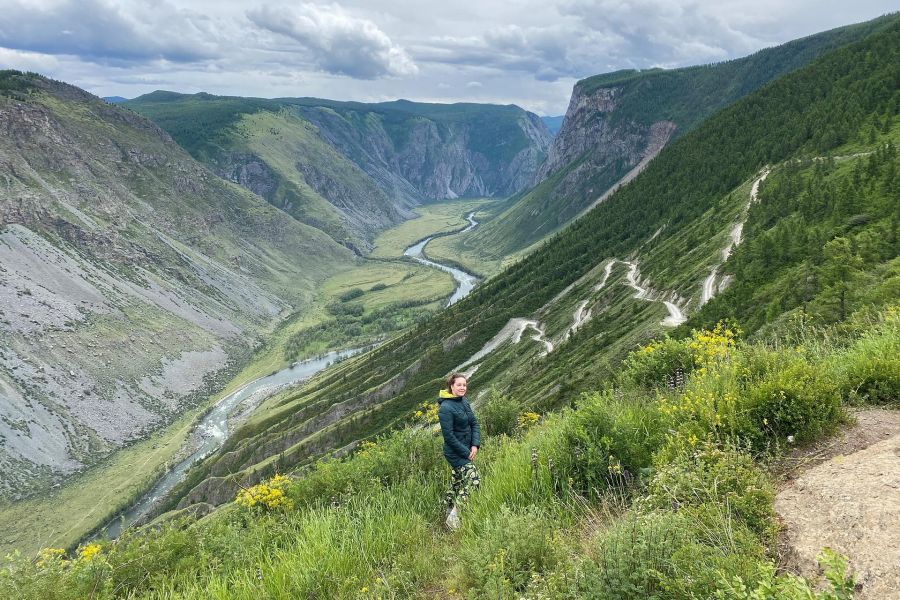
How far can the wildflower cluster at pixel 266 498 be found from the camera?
37.2 ft

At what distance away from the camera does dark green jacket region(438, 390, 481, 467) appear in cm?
1080

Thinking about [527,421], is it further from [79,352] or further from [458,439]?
[79,352]

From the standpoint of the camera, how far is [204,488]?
9594 centimetres

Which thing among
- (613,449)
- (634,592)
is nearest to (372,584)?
(634,592)

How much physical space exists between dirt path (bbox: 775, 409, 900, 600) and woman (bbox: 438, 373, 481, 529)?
509cm

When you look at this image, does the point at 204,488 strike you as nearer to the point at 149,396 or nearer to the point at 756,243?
the point at 149,396

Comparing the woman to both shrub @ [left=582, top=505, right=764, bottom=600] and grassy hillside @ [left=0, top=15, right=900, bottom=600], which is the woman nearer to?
grassy hillside @ [left=0, top=15, right=900, bottom=600]

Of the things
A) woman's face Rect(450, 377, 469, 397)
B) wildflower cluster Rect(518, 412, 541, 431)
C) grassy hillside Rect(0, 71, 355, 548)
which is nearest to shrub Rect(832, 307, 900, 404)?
woman's face Rect(450, 377, 469, 397)

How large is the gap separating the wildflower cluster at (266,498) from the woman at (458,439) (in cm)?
369

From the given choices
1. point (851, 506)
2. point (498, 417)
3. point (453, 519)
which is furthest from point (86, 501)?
point (851, 506)

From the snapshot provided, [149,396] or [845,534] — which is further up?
[845,534]

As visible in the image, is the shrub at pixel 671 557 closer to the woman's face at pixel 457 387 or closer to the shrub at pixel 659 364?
the woman's face at pixel 457 387

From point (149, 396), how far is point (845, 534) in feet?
548

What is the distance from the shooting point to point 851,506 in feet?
19.5
